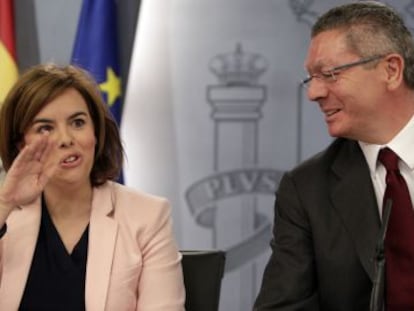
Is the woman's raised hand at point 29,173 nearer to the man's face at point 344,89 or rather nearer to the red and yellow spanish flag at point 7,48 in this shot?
the man's face at point 344,89

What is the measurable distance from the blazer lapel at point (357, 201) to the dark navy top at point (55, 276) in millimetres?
657

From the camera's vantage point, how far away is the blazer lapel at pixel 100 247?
192 centimetres

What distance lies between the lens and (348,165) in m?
1.89

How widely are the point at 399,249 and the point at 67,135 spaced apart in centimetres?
86

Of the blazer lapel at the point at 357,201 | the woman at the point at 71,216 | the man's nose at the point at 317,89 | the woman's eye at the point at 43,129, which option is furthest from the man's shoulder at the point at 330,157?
the woman's eye at the point at 43,129

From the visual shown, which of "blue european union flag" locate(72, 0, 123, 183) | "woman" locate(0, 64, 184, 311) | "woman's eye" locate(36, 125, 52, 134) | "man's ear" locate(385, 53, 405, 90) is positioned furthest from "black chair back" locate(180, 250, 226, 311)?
"blue european union flag" locate(72, 0, 123, 183)

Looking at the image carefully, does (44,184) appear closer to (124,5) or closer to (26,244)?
(26,244)

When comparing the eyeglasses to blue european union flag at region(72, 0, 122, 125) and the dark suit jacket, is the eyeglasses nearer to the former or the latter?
the dark suit jacket

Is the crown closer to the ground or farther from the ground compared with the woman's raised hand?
farther from the ground

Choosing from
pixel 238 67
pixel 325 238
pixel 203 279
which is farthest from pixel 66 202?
pixel 238 67

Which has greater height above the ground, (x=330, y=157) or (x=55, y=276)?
(x=330, y=157)

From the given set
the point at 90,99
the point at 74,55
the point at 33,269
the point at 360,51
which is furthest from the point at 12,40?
the point at 360,51

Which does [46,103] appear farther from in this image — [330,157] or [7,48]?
[7,48]

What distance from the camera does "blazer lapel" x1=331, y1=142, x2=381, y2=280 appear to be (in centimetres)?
177
